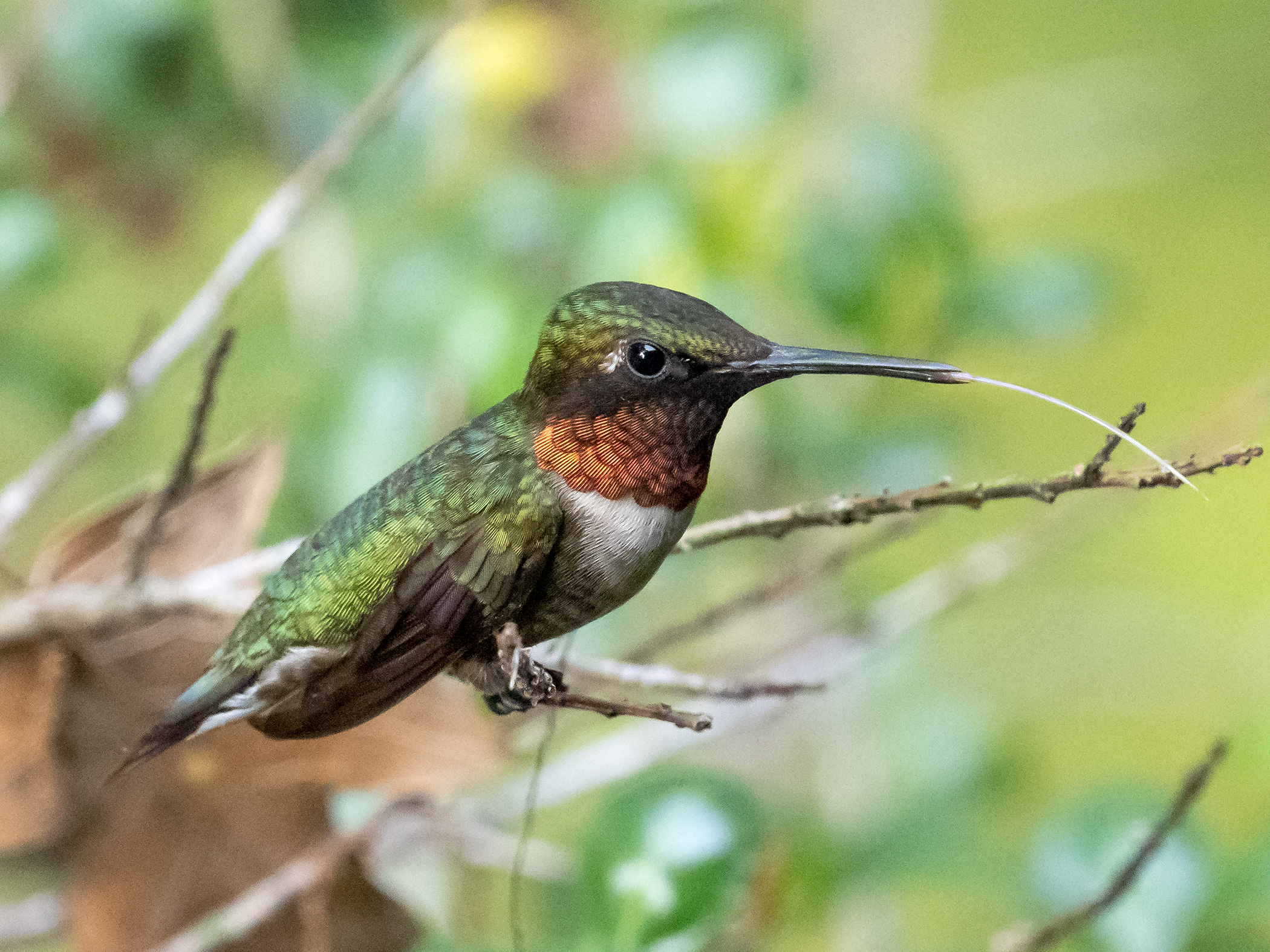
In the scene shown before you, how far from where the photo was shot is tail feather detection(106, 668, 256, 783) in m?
0.27

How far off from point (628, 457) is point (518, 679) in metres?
0.06

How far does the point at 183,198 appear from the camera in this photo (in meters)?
1.22

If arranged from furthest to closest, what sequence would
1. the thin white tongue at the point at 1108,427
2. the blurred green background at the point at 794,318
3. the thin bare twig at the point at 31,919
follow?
the blurred green background at the point at 794,318, the thin bare twig at the point at 31,919, the thin white tongue at the point at 1108,427

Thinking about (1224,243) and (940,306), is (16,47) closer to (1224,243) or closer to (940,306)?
(940,306)

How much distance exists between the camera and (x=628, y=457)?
0.30 metres

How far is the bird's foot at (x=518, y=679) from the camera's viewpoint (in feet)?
0.86

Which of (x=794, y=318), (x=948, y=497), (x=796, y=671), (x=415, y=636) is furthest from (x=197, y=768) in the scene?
(x=794, y=318)

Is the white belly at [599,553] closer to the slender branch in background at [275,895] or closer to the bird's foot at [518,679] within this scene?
the bird's foot at [518,679]

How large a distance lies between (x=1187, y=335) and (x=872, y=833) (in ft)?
2.55

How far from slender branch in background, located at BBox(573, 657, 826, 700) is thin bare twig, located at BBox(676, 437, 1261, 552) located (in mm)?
41

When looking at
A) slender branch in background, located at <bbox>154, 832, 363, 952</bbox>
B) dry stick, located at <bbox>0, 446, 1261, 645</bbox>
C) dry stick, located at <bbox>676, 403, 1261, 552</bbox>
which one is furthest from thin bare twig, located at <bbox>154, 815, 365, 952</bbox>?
dry stick, located at <bbox>676, 403, 1261, 552</bbox>

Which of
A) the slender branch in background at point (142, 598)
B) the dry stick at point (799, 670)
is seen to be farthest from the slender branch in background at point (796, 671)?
the slender branch in background at point (142, 598)

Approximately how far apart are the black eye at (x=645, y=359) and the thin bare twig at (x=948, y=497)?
48 millimetres

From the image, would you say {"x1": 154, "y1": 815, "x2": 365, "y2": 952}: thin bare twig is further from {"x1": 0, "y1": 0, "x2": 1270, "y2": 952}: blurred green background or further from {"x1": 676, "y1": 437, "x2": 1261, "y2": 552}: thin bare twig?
{"x1": 676, "y1": 437, "x2": 1261, "y2": 552}: thin bare twig
